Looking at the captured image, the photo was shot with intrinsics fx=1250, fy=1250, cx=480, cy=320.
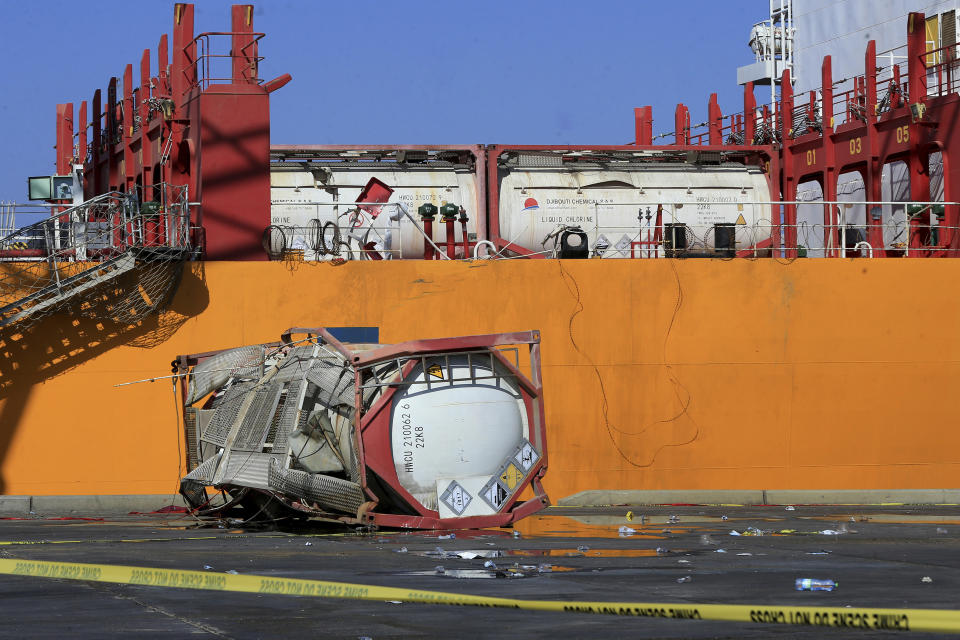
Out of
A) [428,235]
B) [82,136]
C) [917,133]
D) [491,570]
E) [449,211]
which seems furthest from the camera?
[82,136]

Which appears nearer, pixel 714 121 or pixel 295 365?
pixel 295 365

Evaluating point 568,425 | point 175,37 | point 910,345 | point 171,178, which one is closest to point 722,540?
point 568,425

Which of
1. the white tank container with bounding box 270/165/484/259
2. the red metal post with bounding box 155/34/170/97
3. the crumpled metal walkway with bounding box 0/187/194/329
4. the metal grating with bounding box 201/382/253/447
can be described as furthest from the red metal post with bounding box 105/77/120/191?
the metal grating with bounding box 201/382/253/447

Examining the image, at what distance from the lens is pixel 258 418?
16.1 m

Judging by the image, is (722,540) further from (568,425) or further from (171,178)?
(171,178)

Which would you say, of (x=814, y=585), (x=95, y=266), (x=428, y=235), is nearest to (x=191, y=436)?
(x=95, y=266)

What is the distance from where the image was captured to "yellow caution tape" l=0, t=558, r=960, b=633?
327 inches

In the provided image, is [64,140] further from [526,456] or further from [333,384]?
[526,456]

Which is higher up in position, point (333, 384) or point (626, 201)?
point (626, 201)

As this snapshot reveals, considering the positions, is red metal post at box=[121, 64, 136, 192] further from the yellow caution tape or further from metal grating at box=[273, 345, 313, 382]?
the yellow caution tape

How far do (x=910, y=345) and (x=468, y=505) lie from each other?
11653 millimetres

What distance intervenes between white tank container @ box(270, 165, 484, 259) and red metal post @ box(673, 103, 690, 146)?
50.9ft

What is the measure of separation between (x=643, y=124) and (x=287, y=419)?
31210 mm

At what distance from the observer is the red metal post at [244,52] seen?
74.7ft
